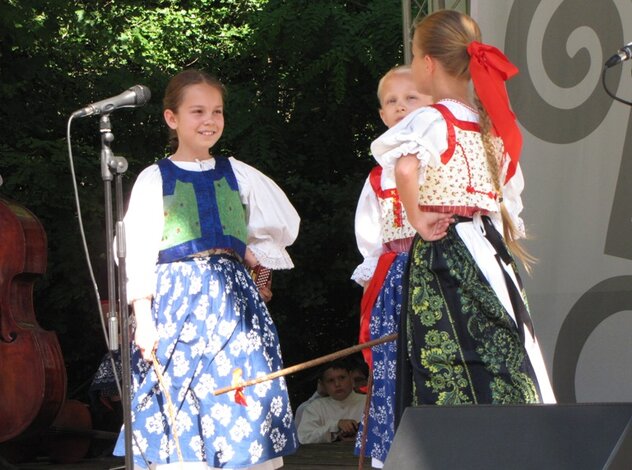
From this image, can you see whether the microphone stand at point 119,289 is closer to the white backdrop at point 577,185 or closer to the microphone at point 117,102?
the microphone at point 117,102

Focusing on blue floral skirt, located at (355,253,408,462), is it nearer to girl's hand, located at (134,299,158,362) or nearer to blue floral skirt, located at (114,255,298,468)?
blue floral skirt, located at (114,255,298,468)

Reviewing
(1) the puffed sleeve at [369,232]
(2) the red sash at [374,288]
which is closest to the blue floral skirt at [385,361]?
(2) the red sash at [374,288]

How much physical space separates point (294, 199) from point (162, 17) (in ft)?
5.29

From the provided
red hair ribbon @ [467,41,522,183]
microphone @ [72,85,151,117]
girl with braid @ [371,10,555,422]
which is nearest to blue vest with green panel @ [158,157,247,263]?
microphone @ [72,85,151,117]

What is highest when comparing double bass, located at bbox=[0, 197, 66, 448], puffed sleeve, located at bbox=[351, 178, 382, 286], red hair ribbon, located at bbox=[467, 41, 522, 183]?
red hair ribbon, located at bbox=[467, 41, 522, 183]

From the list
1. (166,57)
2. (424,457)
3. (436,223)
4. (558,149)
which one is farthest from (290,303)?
(424,457)

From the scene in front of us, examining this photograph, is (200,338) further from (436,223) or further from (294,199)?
(294,199)

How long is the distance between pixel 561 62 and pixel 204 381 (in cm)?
176

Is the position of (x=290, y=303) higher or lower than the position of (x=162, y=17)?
lower

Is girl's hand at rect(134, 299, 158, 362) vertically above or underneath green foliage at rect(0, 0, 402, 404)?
underneath

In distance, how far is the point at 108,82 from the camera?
732 cm

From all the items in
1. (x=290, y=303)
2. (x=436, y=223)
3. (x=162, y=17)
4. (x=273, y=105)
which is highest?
(x=162, y=17)

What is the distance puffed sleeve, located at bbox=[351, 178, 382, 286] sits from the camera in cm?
393

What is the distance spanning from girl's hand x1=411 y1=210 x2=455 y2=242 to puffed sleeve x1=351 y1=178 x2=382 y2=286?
1.06m
